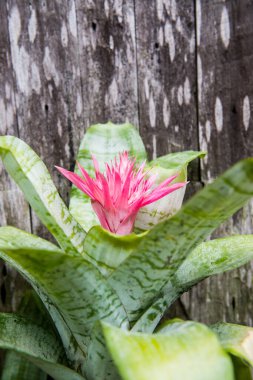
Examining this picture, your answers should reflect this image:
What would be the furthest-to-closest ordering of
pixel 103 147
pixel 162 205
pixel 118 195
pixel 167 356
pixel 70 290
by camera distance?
pixel 103 147 < pixel 162 205 < pixel 118 195 < pixel 70 290 < pixel 167 356

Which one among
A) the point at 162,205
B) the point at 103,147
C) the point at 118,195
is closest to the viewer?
the point at 118,195

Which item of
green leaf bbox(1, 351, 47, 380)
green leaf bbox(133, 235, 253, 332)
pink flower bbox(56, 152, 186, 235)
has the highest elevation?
pink flower bbox(56, 152, 186, 235)

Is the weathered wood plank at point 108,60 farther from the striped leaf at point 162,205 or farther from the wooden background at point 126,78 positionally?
the striped leaf at point 162,205

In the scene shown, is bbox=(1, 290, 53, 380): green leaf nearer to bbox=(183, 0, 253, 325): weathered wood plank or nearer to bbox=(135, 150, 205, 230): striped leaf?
bbox=(135, 150, 205, 230): striped leaf

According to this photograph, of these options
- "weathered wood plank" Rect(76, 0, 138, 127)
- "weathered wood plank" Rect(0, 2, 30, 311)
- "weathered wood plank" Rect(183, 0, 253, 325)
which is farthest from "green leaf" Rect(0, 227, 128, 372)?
"weathered wood plank" Rect(183, 0, 253, 325)

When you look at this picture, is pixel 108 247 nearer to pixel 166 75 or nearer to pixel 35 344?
pixel 35 344

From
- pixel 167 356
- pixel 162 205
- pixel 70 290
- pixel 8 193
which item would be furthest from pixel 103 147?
pixel 167 356
